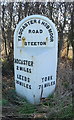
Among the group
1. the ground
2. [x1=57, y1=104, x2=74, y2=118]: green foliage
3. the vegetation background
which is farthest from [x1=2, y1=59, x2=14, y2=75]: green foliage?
[x1=57, y1=104, x2=74, y2=118]: green foliage

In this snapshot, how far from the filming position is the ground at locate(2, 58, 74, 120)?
11.3 feet

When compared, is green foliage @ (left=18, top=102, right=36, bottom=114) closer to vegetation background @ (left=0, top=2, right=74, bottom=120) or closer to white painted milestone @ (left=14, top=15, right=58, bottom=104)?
vegetation background @ (left=0, top=2, right=74, bottom=120)

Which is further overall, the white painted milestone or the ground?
the white painted milestone

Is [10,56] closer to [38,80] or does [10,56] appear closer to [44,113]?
[38,80]

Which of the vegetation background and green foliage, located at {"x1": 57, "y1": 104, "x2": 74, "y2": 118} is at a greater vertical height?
the vegetation background

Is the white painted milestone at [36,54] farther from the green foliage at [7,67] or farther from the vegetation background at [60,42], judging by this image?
the green foliage at [7,67]

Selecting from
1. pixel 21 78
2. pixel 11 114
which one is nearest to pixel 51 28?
pixel 21 78

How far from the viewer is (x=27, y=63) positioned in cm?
427

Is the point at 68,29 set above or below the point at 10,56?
above

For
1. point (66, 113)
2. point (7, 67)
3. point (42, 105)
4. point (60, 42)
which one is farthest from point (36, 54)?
point (60, 42)

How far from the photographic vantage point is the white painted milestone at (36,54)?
13.7 ft

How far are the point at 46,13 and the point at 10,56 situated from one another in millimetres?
1464

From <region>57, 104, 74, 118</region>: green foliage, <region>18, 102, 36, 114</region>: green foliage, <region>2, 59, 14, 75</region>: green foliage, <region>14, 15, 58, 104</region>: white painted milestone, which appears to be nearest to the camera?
<region>57, 104, 74, 118</region>: green foliage

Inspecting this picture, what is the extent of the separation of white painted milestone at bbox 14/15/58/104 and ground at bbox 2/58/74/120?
206 millimetres
